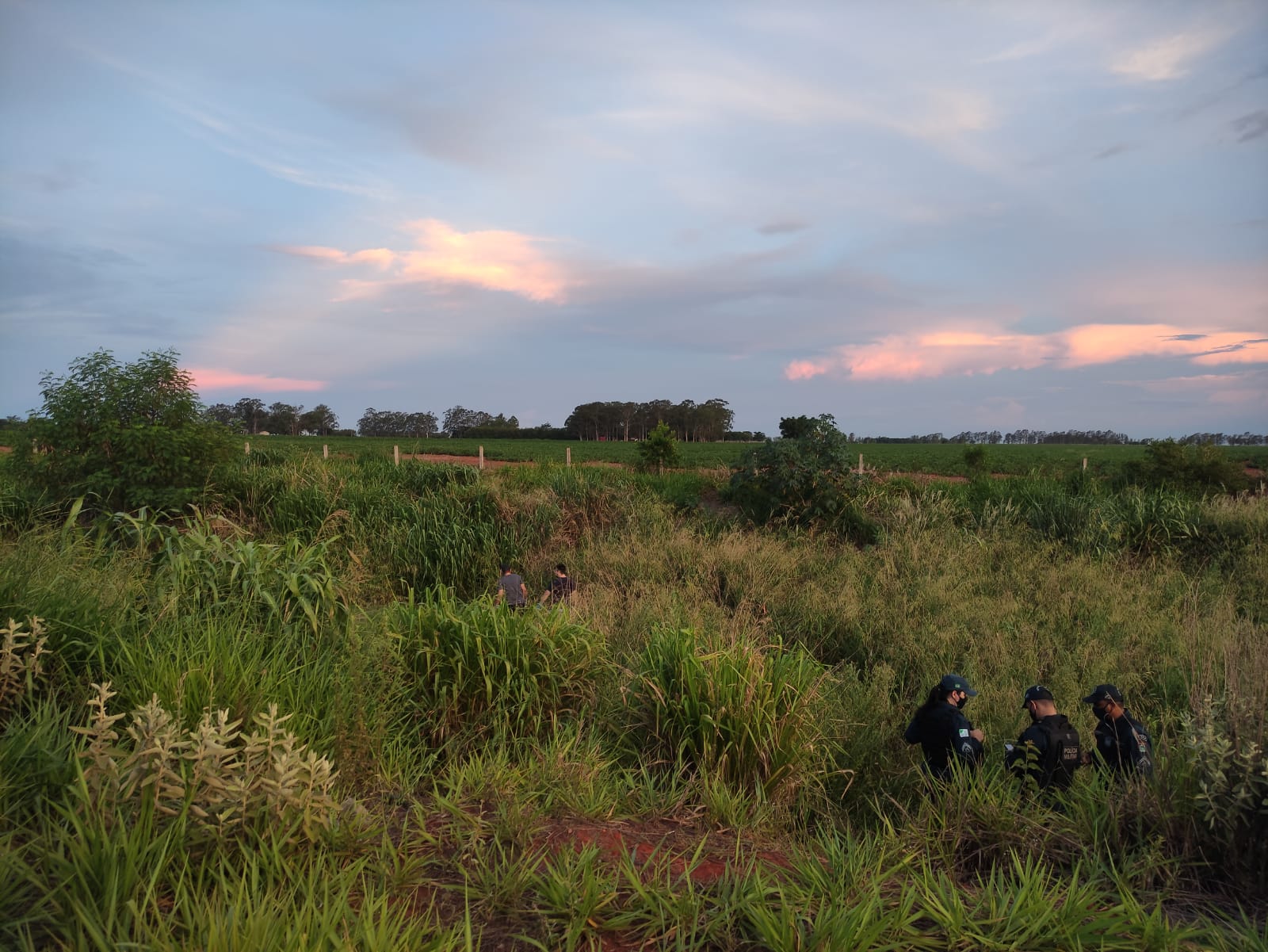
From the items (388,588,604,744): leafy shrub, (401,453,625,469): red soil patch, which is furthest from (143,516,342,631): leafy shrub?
(401,453,625,469): red soil patch

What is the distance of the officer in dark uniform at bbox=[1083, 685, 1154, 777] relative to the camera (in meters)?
5.02

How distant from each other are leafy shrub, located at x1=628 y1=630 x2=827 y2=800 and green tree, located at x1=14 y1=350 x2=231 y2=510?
10660 millimetres

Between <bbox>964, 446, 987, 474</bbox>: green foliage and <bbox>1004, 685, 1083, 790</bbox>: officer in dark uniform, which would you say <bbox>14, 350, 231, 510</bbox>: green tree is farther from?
<bbox>964, 446, 987, 474</bbox>: green foliage

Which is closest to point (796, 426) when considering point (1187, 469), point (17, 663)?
point (1187, 469)

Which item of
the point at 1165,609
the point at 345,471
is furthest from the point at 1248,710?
the point at 345,471

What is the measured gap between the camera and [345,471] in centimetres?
1838

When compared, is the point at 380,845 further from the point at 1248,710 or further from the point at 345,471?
the point at 345,471

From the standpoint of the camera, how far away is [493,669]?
18.4 feet

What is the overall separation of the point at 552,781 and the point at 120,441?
12.6 meters

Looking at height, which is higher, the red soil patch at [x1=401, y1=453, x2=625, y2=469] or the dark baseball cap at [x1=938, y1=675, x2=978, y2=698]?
the red soil patch at [x1=401, y1=453, x2=625, y2=469]

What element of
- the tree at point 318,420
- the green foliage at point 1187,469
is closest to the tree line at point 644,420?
the tree at point 318,420

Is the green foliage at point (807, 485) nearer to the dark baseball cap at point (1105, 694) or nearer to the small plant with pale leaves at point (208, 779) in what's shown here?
the dark baseball cap at point (1105, 694)

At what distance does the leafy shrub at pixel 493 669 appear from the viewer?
5.44 m

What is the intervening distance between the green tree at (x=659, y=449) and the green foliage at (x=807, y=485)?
739cm
